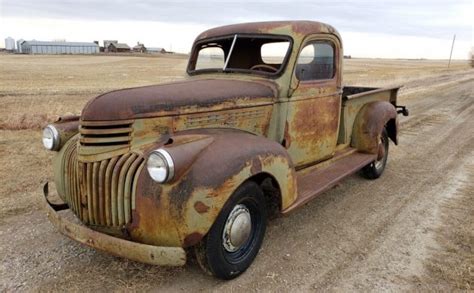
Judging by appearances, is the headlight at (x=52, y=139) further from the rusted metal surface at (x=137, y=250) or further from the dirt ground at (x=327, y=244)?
the rusted metal surface at (x=137, y=250)

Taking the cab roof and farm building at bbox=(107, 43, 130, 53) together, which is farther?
farm building at bbox=(107, 43, 130, 53)

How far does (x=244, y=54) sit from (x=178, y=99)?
1578mm

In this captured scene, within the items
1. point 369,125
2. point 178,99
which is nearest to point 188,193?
point 178,99

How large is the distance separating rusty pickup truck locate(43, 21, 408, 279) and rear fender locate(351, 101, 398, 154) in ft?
2.52

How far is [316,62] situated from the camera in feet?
14.9

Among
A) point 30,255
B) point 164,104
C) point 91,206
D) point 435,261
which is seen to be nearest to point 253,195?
point 164,104

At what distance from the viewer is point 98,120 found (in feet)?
9.89

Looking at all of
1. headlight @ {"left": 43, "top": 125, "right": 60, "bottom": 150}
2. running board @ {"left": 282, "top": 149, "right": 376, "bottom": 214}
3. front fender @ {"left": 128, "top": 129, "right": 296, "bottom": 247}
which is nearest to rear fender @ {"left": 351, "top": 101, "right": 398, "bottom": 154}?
running board @ {"left": 282, "top": 149, "right": 376, "bottom": 214}

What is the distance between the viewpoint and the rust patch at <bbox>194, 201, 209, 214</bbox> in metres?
2.76

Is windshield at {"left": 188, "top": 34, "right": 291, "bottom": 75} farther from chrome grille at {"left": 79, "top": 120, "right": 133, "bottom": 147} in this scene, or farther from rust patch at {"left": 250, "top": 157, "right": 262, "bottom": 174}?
chrome grille at {"left": 79, "top": 120, "right": 133, "bottom": 147}

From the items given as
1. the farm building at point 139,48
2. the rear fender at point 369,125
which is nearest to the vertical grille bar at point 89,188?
the rear fender at point 369,125

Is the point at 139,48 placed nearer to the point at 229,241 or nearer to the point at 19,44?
the point at 19,44

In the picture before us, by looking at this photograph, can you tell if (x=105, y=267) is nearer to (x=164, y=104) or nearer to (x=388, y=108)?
(x=164, y=104)

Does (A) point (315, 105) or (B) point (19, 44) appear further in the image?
(B) point (19, 44)
